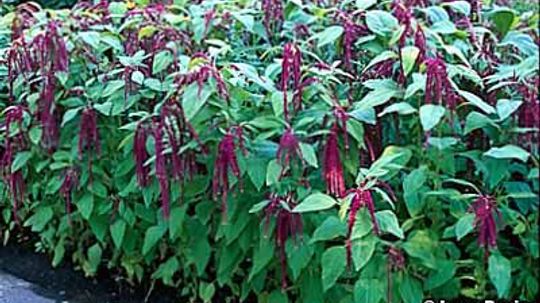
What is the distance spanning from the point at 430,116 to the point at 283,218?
1.81ft

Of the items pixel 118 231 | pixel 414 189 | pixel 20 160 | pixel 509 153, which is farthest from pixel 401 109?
pixel 20 160

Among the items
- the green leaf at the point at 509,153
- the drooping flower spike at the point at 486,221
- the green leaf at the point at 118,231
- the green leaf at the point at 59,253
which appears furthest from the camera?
the green leaf at the point at 59,253

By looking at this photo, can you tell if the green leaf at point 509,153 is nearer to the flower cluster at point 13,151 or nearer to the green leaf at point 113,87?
the green leaf at point 113,87

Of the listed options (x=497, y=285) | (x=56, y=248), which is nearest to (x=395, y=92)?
(x=497, y=285)

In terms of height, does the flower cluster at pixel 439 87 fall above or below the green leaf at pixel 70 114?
above

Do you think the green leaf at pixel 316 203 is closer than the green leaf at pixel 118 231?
Yes

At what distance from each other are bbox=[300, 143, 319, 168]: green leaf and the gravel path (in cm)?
128

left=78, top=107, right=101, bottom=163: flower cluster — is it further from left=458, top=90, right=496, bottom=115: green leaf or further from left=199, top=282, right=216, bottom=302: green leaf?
left=458, top=90, right=496, bottom=115: green leaf

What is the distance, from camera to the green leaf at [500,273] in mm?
2393

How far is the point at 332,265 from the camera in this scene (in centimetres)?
255

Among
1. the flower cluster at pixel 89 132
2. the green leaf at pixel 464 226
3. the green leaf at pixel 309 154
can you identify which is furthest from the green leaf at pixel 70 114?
the green leaf at pixel 464 226

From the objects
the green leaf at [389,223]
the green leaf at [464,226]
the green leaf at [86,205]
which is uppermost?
the green leaf at [464,226]

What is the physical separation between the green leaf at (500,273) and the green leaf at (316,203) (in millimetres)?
466

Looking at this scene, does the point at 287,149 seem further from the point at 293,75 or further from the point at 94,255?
the point at 94,255
